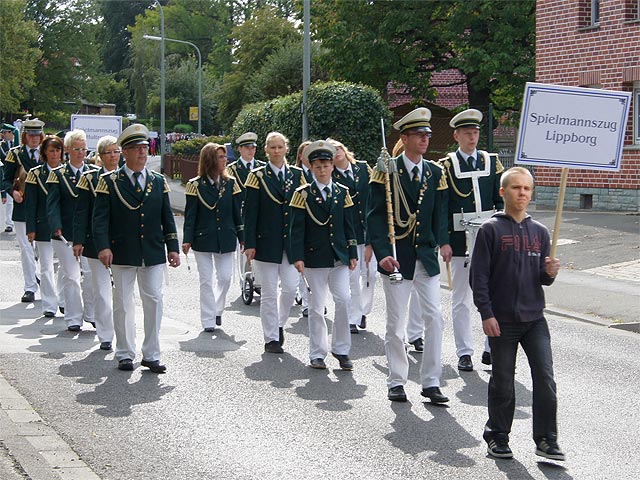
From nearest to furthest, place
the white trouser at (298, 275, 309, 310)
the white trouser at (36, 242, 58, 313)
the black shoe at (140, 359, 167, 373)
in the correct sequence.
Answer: the black shoe at (140, 359, 167, 373) < the white trouser at (36, 242, 58, 313) < the white trouser at (298, 275, 309, 310)

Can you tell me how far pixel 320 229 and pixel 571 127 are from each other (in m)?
2.51

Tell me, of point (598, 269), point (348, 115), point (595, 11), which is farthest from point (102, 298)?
point (595, 11)

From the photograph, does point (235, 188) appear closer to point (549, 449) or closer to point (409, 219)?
point (409, 219)

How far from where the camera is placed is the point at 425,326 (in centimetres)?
892

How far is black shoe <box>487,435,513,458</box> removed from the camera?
7.29m

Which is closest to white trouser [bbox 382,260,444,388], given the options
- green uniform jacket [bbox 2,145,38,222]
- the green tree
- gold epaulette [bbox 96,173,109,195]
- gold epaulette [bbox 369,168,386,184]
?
gold epaulette [bbox 369,168,386,184]

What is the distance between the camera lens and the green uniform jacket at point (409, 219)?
897 centimetres

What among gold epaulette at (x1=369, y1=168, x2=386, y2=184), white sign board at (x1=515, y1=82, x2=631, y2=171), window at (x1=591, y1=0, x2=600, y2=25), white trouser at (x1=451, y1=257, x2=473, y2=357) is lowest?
white trouser at (x1=451, y1=257, x2=473, y2=357)

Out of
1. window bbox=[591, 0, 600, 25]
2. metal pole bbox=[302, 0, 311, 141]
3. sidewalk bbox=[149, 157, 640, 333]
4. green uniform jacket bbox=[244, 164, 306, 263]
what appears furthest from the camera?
metal pole bbox=[302, 0, 311, 141]

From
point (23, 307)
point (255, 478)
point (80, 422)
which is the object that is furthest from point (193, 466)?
point (23, 307)

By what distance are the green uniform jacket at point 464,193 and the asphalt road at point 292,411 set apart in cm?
112

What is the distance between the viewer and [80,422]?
26.9 feet

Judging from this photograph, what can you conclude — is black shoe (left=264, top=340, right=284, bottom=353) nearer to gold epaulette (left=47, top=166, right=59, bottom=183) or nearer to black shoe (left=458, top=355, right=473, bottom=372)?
black shoe (left=458, top=355, right=473, bottom=372)

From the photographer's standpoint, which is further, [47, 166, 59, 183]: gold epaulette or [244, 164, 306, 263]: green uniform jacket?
[47, 166, 59, 183]: gold epaulette
